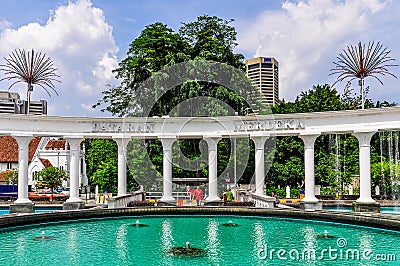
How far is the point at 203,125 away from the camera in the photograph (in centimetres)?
3288

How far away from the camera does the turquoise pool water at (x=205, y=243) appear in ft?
48.7

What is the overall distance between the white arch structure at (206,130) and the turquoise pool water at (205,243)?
7.73 m

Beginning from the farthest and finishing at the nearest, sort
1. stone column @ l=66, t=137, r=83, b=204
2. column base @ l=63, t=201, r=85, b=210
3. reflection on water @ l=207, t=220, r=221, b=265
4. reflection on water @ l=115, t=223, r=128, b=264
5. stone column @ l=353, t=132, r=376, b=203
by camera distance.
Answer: stone column @ l=66, t=137, r=83, b=204
column base @ l=63, t=201, r=85, b=210
stone column @ l=353, t=132, r=376, b=203
reflection on water @ l=115, t=223, r=128, b=264
reflection on water @ l=207, t=220, r=221, b=265

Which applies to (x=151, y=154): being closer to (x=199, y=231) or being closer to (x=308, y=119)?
(x=308, y=119)

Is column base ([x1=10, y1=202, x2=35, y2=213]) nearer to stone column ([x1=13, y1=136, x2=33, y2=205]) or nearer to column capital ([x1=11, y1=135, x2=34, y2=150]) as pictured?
stone column ([x1=13, y1=136, x2=33, y2=205])

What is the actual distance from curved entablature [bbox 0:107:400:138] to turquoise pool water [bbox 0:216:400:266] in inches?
345

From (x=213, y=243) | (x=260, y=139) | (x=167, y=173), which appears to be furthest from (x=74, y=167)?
(x=213, y=243)

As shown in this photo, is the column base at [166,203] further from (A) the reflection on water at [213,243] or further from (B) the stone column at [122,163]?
(A) the reflection on water at [213,243]

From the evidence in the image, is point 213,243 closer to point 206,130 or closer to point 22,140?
point 206,130

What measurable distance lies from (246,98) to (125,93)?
551 inches

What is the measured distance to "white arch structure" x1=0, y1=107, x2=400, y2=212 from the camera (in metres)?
29.0

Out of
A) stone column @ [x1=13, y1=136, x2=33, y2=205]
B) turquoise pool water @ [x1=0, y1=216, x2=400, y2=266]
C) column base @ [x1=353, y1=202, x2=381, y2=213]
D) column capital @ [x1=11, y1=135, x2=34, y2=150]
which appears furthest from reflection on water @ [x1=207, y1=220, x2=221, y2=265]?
column capital @ [x1=11, y1=135, x2=34, y2=150]

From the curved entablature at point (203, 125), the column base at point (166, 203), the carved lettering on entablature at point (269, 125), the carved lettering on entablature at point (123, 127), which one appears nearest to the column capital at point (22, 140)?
the curved entablature at point (203, 125)

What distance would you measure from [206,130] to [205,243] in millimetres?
15773
